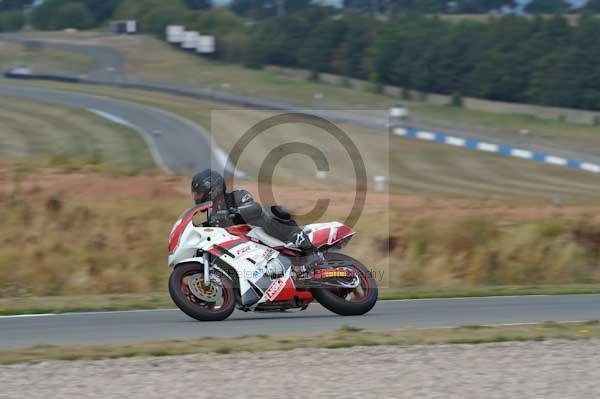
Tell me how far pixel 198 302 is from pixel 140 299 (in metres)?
2.77

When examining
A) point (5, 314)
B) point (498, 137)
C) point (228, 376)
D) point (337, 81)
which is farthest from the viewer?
point (337, 81)

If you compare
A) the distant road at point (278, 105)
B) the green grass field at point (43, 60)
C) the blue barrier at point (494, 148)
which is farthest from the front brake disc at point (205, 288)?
the green grass field at point (43, 60)

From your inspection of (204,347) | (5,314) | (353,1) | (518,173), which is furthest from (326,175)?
(353,1)

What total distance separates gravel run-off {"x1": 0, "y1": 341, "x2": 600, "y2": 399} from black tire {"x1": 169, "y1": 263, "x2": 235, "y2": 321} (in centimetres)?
175

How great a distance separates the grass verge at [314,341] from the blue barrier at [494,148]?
109ft

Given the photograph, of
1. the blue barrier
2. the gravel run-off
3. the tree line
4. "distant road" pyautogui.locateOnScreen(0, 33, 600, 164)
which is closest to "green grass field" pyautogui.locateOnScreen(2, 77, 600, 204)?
the blue barrier

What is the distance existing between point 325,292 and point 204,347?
215 cm

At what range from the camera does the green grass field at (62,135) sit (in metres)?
37.2

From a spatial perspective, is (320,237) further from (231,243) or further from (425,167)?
(425,167)

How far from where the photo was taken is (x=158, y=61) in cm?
7125

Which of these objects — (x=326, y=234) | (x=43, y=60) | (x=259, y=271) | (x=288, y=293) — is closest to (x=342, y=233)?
(x=326, y=234)

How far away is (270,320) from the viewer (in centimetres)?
1131

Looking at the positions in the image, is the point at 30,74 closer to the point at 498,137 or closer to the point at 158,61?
the point at 158,61

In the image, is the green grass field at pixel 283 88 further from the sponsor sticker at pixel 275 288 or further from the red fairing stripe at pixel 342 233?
the sponsor sticker at pixel 275 288
